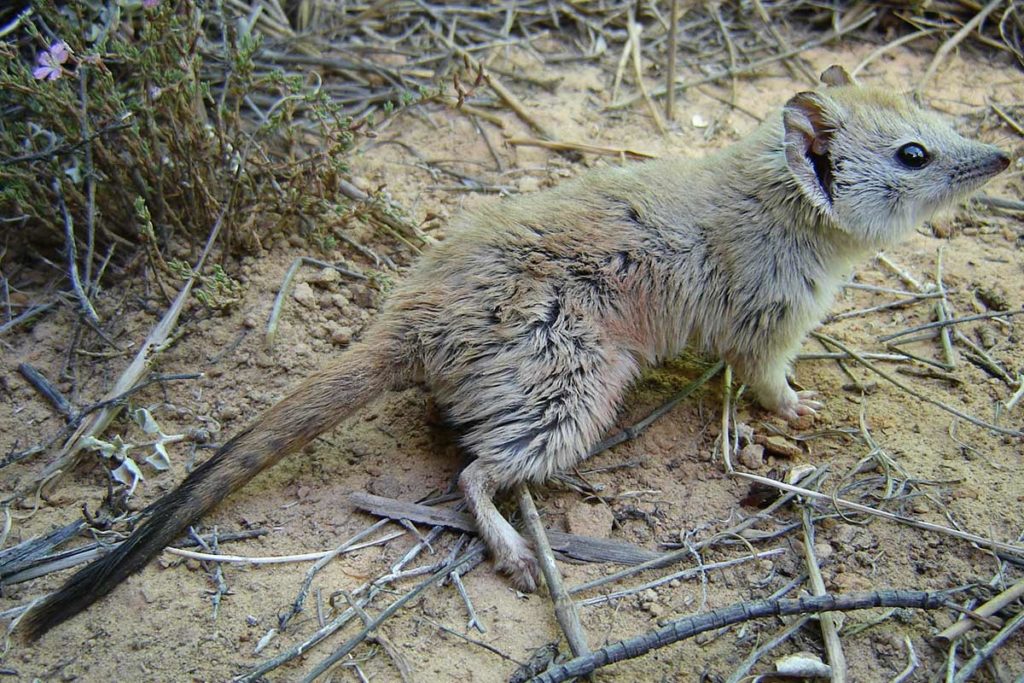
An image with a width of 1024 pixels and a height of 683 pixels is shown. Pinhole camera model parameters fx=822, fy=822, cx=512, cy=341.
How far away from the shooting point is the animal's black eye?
3693 millimetres

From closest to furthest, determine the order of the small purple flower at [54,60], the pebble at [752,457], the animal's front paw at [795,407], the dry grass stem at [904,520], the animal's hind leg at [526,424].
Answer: the dry grass stem at [904,520]
the animal's hind leg at [526,424]
the small purple flower at [54,60]
the pebble at [752,457]
the animal's front paw at [795,407]

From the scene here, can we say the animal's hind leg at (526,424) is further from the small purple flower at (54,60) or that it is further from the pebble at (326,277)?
the small purple flower at (54,60)

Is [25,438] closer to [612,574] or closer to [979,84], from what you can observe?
[612,574]

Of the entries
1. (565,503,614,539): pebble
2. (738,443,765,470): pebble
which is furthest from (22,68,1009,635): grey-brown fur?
(738,443,765,470): pebble

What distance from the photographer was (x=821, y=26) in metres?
6.31

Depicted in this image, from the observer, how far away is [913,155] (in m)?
3.70

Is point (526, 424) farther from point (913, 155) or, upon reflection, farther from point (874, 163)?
point (913, 155)

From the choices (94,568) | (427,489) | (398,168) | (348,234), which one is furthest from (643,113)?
(94,568)

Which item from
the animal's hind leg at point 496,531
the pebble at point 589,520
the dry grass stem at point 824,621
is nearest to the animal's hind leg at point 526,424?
the animal's hind leg at point 496,531

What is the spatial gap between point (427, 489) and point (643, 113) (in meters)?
3.27

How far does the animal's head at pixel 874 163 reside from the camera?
12.1 feet

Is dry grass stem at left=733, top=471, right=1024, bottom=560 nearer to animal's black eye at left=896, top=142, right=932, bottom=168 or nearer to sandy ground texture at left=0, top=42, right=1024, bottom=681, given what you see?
sandy ground texture at left=0, top=42, right=1024, bottom=681

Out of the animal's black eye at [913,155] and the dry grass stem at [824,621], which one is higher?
the animal's black eye at [913,155]

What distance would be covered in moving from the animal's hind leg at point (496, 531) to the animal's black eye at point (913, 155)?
2.32 m
